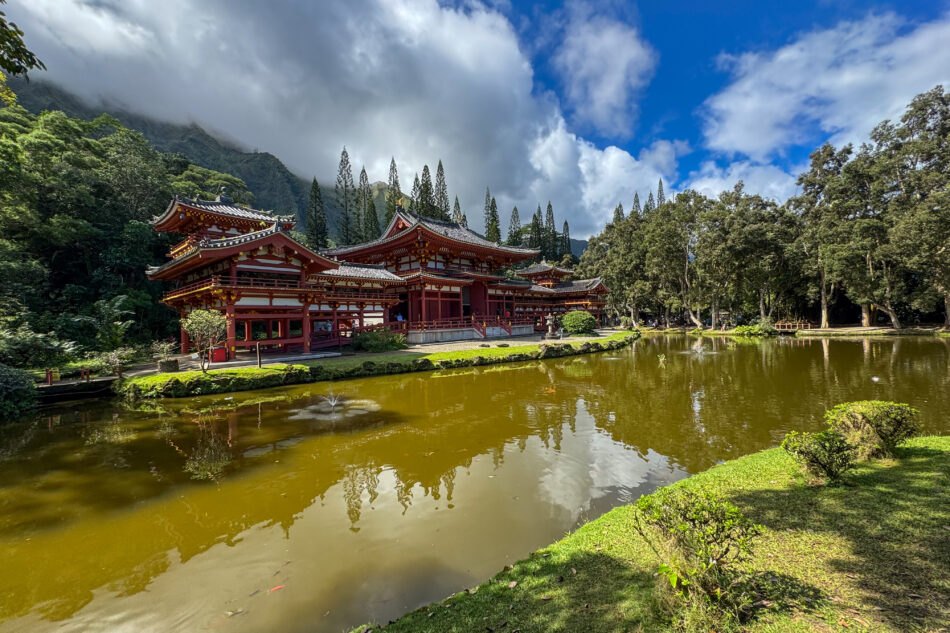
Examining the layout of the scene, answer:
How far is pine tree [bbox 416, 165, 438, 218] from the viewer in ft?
175

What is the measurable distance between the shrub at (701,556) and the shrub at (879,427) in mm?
4076

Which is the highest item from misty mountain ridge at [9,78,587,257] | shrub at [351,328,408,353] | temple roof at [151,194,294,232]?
misty mountain ridge at [9,78,587,257]

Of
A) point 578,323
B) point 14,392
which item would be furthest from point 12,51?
point 578,323

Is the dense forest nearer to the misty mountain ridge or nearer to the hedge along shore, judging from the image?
the hedge along shore

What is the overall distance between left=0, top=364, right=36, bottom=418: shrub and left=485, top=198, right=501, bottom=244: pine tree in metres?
56.0

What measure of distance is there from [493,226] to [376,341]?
47.7 metres

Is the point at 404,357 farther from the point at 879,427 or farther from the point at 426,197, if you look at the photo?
the point at 426,197

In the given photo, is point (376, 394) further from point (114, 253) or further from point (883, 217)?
point (883, 217)

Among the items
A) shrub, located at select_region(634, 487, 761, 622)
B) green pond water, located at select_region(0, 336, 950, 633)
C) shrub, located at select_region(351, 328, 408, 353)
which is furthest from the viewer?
shrub, located at select_region(351, 328, 408, 353)

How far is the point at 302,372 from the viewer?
13492mm

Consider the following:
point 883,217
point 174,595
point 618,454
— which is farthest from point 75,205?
point 883,217

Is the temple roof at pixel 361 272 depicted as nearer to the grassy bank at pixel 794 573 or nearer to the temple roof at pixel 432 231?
the temple roof at pixel 432 231

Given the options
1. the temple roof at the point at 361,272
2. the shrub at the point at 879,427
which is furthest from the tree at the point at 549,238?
the shrub at the point at 879,427

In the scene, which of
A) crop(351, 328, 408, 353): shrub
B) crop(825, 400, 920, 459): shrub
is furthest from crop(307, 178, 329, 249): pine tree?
crop(825, 400, 920, 459): shrub
